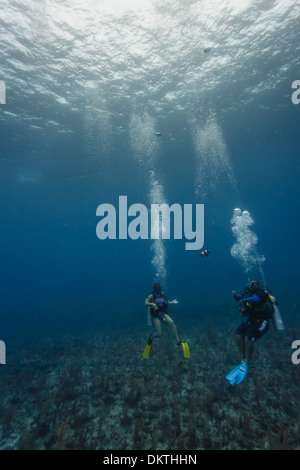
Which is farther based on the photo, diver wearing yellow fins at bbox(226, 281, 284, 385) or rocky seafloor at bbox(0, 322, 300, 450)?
diver wearing yellow fins at bbox(226, 281, 284, 385)

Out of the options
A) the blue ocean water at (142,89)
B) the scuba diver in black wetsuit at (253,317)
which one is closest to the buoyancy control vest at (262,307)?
the scuba diver in black wetsuit at (253,317)

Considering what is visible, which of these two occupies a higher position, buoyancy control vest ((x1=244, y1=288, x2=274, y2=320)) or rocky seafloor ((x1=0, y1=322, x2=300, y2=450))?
buoyancy control vest ((x1=244, y1=288, x2=274, y2=320))

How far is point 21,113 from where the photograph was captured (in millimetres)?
16953

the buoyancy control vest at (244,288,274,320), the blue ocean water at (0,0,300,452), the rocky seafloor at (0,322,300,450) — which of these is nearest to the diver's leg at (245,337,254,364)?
the buoyancy control vest at (244,288,274,320)

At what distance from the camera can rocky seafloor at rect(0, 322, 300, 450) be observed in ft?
17.5

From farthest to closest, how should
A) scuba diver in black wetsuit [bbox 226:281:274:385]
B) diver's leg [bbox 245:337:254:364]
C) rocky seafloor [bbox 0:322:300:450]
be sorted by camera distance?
diver's leg [bbox 245:337:254:364], scuba diver in black wetsuit [bbox 226:281:274:385], rocky seafloor [bbox 0:322:300:450]

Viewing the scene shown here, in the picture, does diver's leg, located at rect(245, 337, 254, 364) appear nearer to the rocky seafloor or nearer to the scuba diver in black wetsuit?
the scuba diver in black wetsuit

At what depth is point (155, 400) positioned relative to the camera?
22.4 ft

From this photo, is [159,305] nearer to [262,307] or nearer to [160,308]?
[160,308]

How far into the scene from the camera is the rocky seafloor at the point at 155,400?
17.5 ft

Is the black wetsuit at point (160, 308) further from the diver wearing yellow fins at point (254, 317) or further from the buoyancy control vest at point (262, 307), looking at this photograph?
the buoyancy control vest at point (262, 307)

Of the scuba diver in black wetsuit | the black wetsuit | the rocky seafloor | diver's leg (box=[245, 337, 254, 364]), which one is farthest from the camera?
the black wetsuit
